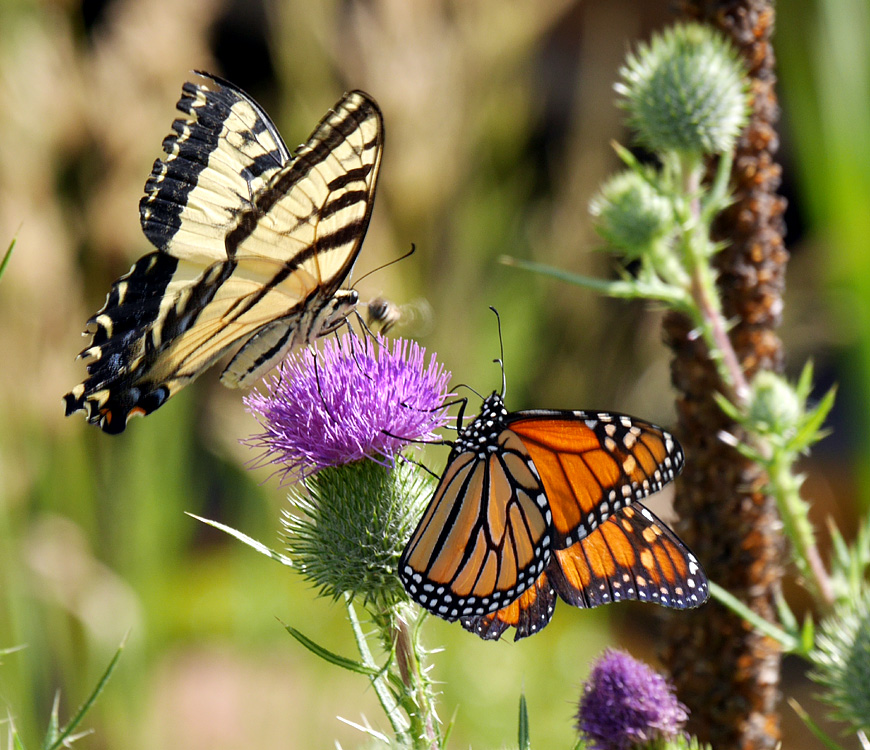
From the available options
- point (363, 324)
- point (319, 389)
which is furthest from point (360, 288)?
point (319, 389)

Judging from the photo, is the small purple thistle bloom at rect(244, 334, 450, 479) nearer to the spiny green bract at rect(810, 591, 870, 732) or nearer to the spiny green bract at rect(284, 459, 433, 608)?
the spiny green bract at rect(284, 459, 433, 608)

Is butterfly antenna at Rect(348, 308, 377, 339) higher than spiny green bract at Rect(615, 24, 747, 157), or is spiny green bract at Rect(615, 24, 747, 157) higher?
spiny green bract at Rect(615, 24, 747, 157)

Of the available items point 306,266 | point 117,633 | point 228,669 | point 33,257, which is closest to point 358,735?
point 228,669

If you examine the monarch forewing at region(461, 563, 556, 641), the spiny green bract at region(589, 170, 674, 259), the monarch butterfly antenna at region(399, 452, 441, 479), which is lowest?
the monarch forewing at region(461, 563, 556, 641)

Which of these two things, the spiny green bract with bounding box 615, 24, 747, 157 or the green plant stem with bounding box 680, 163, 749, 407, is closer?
the green plant stem with bounding box 680, 163, 749, 407

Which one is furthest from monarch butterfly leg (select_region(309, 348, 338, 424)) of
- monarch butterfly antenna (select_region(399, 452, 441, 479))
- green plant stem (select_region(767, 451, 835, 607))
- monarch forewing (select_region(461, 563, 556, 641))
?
green plant stem (select_region(767, 451, 835, 607))

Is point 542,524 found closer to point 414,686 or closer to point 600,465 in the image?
point 600,465

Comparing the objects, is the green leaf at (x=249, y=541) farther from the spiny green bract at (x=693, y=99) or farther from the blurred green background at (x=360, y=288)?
the blurred green background at (x=360, y=288)

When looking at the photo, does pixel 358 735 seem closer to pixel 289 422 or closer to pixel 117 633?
pixel 117 633
